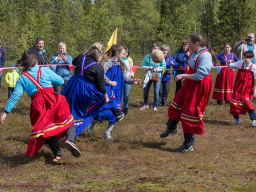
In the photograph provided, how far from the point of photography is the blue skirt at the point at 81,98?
5.98 m

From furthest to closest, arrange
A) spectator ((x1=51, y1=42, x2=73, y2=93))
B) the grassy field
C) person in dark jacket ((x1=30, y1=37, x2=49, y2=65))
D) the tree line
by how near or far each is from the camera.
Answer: the tree line → spectator ((x1=51, y1=42, x2=73, y2=93)) → person in dark jacket ((x1=30, y1=37, x2=49, y2=65)) → the grassy field

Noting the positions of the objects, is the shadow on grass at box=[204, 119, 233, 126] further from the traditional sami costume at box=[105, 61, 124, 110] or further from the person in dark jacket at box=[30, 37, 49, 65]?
the person in dark jacket at box=[30, 37, 49, 65]

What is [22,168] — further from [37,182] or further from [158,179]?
[158,179]

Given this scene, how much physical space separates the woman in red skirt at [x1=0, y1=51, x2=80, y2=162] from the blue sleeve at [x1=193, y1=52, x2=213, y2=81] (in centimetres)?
218

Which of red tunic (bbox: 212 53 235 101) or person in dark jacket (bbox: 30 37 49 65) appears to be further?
red tunic (bbox: 212 53 235 101)

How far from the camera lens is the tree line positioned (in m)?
27.4

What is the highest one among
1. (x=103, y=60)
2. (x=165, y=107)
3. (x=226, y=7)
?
(x=226, y=7)

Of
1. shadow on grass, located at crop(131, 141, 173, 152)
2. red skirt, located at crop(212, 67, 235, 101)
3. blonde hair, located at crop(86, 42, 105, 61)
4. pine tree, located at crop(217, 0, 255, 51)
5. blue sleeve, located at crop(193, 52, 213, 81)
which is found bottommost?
shadow on grass, located at crop(131, 141, 173, 152)

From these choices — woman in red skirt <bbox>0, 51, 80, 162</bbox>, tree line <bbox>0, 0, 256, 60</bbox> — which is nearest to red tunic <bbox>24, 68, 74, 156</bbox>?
woman in red skirt <bbox>0, 51, 80, 162</bbox>

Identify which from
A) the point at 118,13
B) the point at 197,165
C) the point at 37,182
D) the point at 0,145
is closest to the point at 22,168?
the point at 37,182

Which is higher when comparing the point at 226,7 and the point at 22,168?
the point at 226,7

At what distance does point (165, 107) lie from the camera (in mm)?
11719

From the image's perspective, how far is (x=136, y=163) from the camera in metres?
5.73

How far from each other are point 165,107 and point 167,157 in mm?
5656
